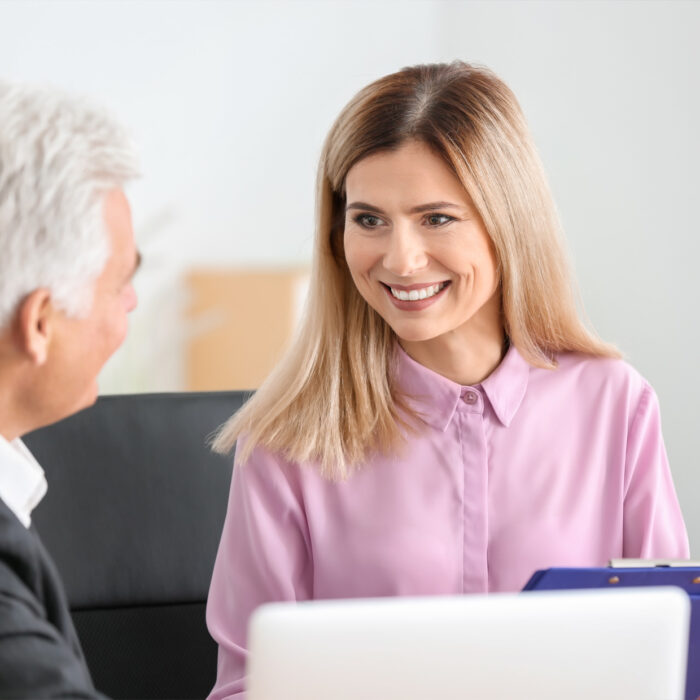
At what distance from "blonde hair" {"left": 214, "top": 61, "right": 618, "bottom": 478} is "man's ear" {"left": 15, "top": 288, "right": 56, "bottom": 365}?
0.62 m

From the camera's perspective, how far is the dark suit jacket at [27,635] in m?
0.86

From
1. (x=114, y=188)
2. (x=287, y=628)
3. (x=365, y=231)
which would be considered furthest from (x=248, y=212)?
(x=287, y=628)

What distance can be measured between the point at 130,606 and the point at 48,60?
6.44 feet

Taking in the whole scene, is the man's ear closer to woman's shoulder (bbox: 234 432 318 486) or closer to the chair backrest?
woman's shoulder (bbox: 234 432 318 486)

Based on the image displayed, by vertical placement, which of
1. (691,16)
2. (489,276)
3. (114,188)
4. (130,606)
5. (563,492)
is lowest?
(130,606)

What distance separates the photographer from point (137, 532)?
1696 mm

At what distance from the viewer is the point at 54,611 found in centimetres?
96

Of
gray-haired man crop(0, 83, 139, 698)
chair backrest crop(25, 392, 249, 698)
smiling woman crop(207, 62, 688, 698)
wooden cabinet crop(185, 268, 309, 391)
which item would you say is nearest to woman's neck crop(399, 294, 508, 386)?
smiling woman crop(207, 62, 688, 698)

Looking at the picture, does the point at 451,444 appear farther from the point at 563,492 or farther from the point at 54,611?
the point at 54,611

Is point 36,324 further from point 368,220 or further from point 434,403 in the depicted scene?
point 434,403

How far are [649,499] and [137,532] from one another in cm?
76

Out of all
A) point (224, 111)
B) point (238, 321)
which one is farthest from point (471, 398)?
point (224, 111)

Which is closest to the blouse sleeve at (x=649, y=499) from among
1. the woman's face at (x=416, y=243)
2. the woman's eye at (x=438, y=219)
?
the woman's face at (x=416, y=243)

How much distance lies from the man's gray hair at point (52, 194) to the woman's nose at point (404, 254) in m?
0.54
